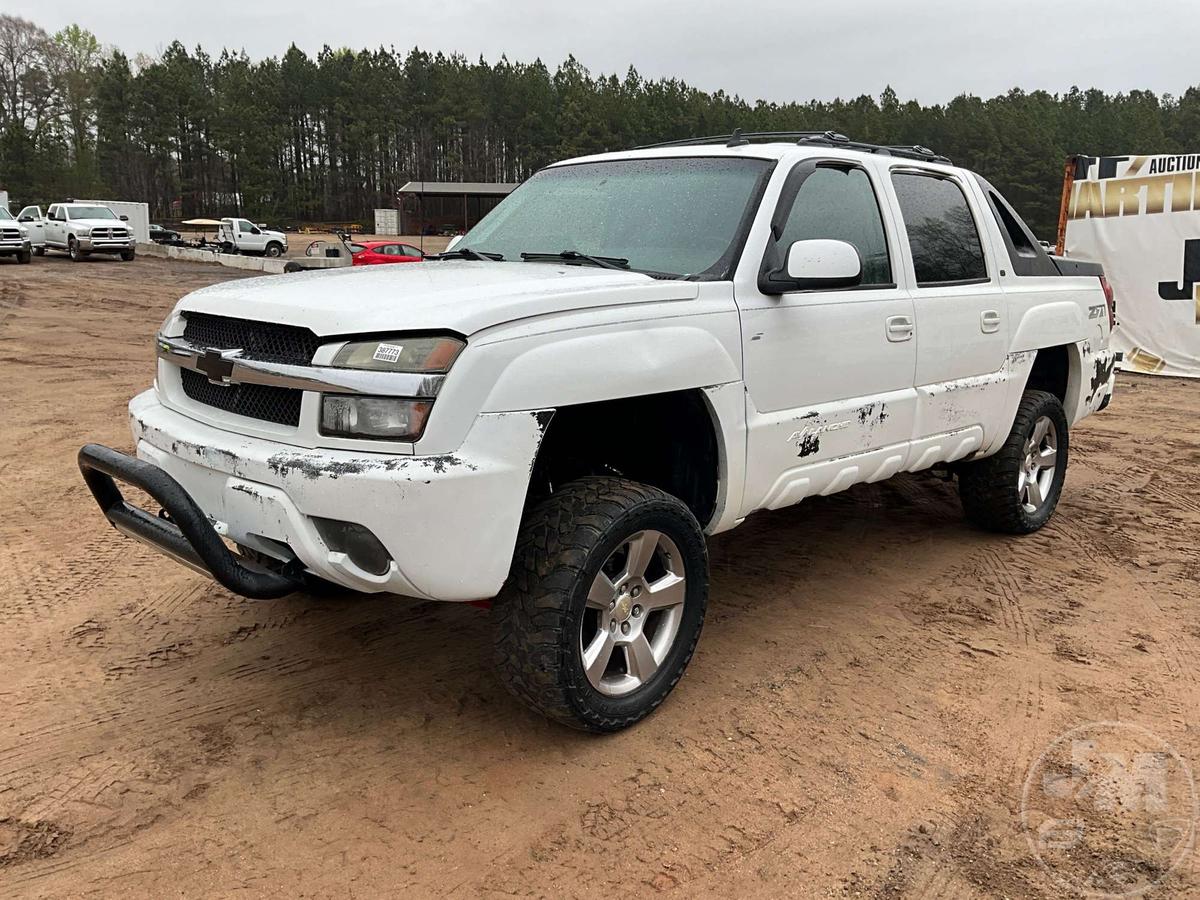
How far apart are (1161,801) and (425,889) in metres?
2.21

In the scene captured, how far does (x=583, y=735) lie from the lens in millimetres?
3238

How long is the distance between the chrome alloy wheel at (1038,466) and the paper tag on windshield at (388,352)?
12.5 ft

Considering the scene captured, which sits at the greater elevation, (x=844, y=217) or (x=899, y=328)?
(x=844, y=217)

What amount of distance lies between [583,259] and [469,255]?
28.1 inches

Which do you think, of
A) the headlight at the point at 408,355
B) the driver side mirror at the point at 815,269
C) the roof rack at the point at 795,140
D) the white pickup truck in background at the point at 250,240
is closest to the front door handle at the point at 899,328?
the driver side mirror at the point at 815,269

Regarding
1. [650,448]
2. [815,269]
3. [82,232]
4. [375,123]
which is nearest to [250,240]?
[82,232]

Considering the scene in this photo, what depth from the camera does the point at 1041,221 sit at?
6962 centimetres

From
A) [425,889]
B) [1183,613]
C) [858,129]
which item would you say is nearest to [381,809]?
[425,889]

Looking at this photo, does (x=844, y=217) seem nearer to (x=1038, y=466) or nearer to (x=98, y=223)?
(x=1038, y=466)

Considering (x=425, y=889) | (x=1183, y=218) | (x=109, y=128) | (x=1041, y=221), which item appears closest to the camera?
(x=425, y=889)

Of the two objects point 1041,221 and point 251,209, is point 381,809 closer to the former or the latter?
point 1041,221

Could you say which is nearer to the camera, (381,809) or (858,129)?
(381,809)

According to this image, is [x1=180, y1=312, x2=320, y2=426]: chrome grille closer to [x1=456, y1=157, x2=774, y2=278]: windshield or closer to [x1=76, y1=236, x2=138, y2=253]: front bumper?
[x1=456, y1=157, x2=774, y2=278]: windshield

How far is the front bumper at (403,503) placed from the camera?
2.61 metres
